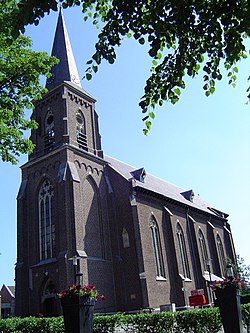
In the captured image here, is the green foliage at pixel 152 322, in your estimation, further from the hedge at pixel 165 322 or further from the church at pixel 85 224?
the church at pixel 85 224

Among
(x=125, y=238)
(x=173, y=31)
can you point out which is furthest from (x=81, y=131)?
(x=173, y=31)

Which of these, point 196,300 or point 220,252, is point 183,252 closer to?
point 196,300

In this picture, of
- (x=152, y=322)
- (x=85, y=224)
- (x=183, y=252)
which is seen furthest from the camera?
(x=183, y=252)

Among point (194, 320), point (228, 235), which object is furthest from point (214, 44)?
point (228, 235)

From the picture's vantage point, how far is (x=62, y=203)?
25594 millimetres

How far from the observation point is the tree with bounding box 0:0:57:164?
45.9ft

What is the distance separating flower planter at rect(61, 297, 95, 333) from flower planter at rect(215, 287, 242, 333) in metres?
3.31

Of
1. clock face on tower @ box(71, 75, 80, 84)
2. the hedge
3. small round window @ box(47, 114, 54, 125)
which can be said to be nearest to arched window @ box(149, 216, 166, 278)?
small round window @ box(47, 114, 54, 125)

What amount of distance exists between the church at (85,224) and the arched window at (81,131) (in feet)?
0.30

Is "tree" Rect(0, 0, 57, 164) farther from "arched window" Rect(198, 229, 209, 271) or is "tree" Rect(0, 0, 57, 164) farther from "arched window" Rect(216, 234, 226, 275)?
"arched window" Rect(216, 234, 226, 275)

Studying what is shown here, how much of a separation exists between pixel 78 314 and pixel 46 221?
63.2 ft

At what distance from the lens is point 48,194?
27938mm

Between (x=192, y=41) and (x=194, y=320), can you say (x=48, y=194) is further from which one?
(x=192, y=41)

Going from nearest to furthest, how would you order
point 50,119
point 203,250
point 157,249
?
point 157,249
point 50,119
point 203,250
